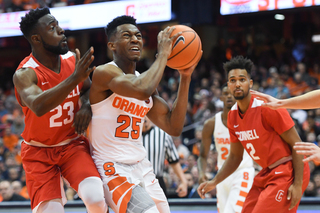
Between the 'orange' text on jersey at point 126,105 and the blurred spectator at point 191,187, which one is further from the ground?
the 'orange' text on jersey at point 126,105

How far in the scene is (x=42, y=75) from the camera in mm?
3271

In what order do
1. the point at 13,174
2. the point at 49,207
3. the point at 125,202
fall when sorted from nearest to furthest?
the point at 125,202 < the point at 49,207 < the point at 13,174

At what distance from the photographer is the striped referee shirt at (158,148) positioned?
5.94 m

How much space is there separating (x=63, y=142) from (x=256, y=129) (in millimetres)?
1883

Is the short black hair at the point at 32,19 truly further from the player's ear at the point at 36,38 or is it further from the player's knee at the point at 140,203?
the player's knee at the point at 140,203

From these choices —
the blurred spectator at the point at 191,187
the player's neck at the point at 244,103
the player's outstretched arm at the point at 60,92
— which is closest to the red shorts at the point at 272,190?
the player's neck at the point at 244,103

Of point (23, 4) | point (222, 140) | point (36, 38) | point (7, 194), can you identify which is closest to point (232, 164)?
point (222, 140)

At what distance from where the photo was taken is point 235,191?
16.8 ft

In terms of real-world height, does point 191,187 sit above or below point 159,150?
below

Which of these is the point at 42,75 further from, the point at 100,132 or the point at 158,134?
the point at 158,134

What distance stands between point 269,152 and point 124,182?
1.61 m

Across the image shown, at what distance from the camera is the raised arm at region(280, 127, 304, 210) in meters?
3.69

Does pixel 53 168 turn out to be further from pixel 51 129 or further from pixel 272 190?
pixel 272 190

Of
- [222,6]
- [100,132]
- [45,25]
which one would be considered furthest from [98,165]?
[222,6]
